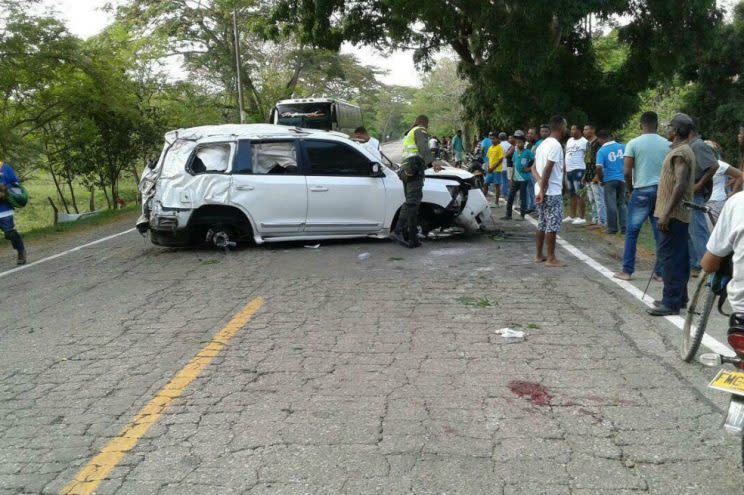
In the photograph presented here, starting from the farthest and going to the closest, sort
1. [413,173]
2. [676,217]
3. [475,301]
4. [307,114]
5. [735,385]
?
[307,114] → [413,173] → [475,301] → [676,217] → [735,385]

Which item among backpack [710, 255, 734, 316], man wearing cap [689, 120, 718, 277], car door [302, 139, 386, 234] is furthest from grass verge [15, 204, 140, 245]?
backpack [710, 255, 734, 316]

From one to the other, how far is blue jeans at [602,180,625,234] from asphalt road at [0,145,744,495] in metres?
3.70

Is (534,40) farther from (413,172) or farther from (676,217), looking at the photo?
(676,217)

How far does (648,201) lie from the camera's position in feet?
25.6

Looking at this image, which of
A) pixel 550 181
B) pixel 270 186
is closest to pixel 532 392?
pixel 550 181

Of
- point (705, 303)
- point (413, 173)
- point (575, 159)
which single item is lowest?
point (705, 303)

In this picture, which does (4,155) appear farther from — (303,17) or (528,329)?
(528,329)

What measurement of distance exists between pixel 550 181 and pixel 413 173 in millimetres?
2037

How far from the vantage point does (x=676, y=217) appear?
255 inches

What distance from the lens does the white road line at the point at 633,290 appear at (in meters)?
5.54

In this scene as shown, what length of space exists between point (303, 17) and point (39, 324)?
18.2 meters

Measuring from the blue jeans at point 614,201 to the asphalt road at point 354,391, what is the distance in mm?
3700

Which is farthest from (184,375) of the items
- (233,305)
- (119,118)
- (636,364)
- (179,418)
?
(119,118)

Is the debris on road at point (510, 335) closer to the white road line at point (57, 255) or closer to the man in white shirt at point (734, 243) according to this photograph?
the man in white shirt at point (734, 243)
